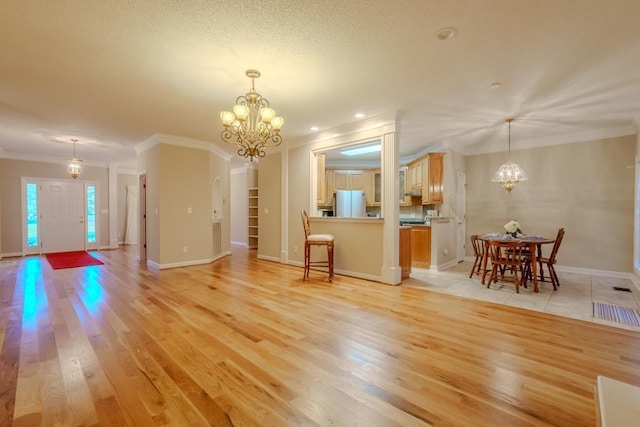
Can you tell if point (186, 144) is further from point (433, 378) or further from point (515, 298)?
point (515, 298)

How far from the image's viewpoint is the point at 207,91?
3.62m

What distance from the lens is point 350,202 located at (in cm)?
796

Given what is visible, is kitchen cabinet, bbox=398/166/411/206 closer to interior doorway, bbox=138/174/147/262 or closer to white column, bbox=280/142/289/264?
white column, bbox=280/142/289/264

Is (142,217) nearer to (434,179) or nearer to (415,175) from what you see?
(415,175)

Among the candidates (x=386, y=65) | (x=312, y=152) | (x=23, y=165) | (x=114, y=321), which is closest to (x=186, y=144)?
(x=312, y=152)

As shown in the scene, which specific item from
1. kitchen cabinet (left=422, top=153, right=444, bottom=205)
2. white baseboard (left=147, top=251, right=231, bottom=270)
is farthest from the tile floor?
white baseboard (left=147, top=251, right=231, bottom=270)

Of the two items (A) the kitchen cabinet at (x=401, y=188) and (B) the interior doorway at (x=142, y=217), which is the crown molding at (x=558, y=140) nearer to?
(A) the kitchen cabinet at (x=401, y=188)

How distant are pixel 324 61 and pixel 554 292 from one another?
14.7 feet

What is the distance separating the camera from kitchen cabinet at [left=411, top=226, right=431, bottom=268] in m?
5.88

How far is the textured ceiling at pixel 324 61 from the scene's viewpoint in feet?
7.07

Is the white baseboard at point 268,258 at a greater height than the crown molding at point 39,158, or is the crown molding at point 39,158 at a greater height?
the crown molding at point 39,158

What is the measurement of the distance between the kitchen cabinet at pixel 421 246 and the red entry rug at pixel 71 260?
6.93 meters

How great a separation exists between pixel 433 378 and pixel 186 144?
597 cm

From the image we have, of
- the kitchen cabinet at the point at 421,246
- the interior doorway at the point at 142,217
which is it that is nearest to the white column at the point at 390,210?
the kitchen cabinet at the point at 421,246
